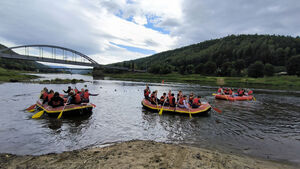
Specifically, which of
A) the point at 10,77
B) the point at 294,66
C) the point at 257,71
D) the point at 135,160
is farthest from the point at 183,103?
the point at 294,66

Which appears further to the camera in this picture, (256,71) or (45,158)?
(256,71)

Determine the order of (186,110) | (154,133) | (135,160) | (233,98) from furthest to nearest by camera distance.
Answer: (233,98) → (186,110) → (154,133) → (135,160)

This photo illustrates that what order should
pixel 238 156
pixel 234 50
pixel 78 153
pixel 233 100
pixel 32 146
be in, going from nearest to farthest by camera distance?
1. pixel 78 153
2. pixel 238 156
3. pixel 32 146
4. pixel 233 100
5. pixel 234 50

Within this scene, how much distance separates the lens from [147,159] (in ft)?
20.0

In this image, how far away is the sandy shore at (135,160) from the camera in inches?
222

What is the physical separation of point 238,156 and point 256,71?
8757cm

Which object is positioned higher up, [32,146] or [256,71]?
[256,71]

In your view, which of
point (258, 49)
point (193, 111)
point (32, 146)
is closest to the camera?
point (32, 146)

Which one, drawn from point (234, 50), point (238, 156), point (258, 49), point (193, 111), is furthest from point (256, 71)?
point (238, 156)

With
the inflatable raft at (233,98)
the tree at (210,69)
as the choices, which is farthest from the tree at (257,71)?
the inflatable raft at (233,98)

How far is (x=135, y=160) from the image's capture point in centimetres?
598

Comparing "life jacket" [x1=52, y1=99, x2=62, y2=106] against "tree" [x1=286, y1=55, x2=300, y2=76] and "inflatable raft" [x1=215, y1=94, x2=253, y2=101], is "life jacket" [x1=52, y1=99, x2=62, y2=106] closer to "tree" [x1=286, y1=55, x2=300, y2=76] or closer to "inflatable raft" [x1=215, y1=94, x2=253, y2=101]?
"inflatable raft" [x1=215, y1=94, x2=253, y2=101]

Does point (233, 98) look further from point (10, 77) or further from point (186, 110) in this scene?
point (10, 77)

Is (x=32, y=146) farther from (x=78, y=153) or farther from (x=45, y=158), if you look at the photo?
(x=78, y=153)
